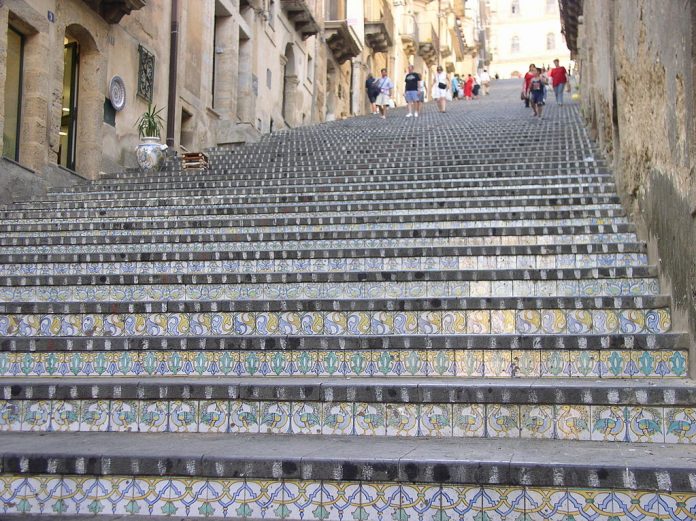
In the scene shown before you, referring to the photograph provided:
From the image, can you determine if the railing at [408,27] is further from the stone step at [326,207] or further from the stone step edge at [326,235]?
the stone step edge at [326,235]

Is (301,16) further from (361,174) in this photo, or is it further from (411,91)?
(361,174)

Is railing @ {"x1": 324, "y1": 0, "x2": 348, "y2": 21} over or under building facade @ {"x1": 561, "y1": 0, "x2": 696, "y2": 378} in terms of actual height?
over

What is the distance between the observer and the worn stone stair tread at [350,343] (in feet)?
14.9

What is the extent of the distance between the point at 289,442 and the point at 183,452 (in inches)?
20.6

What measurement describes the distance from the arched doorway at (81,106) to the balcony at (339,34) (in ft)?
64.4

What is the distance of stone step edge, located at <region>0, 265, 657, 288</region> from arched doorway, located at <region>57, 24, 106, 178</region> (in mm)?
7628

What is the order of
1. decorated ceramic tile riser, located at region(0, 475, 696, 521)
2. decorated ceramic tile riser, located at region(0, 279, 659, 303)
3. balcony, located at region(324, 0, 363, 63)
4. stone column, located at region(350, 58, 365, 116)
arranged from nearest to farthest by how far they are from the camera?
decorated ceramic tile riser, located at region(0, 475, 696, 521) < decorated ceramic tile riser, located at region(0, 279, 659, 303) < balcony, located at region(324, 0, 363, 63) < stone column, located at region(350, 58, 365, 116)

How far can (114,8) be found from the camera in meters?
14.5

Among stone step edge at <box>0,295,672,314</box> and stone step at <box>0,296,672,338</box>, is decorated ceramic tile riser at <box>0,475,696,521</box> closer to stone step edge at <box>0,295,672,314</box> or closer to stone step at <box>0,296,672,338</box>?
stone step at <box>0,296,672,338</box>

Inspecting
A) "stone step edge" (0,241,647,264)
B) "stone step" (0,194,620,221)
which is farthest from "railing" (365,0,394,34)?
"stone step edge" (0,241,647,264)

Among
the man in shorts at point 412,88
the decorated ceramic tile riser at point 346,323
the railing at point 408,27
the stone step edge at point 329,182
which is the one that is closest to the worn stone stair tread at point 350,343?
the decorated ceramic tile riser at point 346,323

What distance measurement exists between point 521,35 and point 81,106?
82.9 meters

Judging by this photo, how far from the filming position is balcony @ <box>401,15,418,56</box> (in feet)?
165

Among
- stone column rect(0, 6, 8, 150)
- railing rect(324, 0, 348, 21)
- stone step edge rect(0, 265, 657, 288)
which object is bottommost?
stone step edge rect(0, 265, 657, 288)
